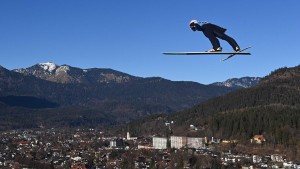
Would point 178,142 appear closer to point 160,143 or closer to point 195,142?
point 160,143

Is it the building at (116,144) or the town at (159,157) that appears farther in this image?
the building at (116,144)

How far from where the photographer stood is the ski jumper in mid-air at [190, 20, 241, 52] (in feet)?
64.7

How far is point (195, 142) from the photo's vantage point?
527ft

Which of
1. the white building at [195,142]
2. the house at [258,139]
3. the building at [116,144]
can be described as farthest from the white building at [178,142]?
the house at [258,139]

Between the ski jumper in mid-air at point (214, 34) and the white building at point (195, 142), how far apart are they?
137285 millimetres

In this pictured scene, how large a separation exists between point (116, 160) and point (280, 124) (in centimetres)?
4694

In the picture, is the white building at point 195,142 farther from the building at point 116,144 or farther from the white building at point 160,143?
the building at point 116,144

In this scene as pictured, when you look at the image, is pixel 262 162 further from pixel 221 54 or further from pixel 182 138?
pixel 221 54

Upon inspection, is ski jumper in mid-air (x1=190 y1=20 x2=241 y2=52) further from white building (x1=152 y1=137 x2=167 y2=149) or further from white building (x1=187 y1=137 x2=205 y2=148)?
white building (x1=152 y1=137 x2=167 y2=149)

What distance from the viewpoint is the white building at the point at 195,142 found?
157 meters

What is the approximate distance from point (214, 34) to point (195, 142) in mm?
142114

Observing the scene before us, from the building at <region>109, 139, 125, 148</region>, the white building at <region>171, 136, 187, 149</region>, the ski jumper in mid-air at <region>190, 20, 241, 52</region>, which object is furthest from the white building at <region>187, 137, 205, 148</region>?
the ski jumper in mid-air at <region>190, 20, 241, 52</region>

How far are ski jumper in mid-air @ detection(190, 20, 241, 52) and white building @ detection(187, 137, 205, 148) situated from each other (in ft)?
450

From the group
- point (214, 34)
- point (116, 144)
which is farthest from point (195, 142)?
point (214, 34)
